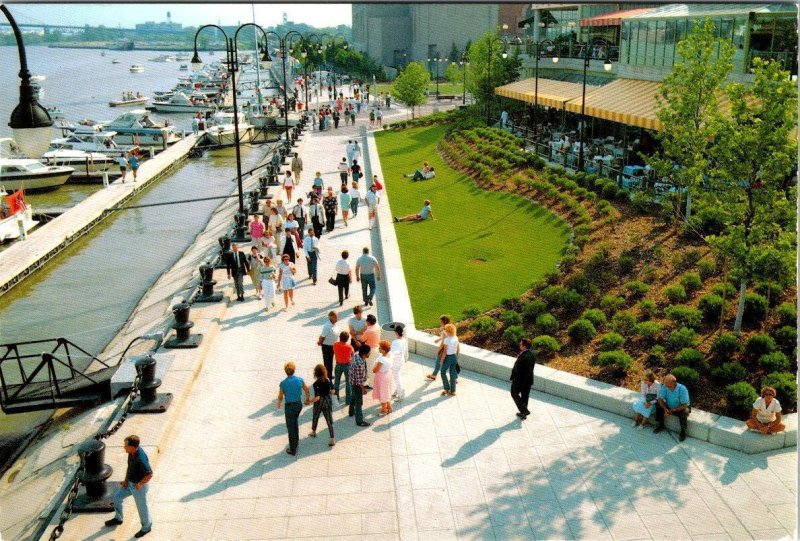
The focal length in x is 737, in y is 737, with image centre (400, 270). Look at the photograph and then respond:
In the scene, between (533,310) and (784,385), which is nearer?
(784,385)

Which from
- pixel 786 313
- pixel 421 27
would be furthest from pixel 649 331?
pixel 421 27

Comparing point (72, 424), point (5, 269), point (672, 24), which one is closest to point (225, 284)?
point (72, 424)

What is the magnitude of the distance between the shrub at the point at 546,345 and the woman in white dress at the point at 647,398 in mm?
2254

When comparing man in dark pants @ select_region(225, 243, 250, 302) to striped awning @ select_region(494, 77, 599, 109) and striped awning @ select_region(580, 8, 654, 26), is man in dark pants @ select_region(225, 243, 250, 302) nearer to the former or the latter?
striped awning @ select_region(494, 77, 599, 109)

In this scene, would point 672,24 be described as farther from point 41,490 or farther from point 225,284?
point 41,490

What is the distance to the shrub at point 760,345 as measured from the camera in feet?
38.3

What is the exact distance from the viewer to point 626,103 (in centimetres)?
2548

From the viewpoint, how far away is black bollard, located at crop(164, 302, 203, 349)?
13.1m

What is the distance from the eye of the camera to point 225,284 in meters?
16.9

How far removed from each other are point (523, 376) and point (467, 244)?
29.0 ft

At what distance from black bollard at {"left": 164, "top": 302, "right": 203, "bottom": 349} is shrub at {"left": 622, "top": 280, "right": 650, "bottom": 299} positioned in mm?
8186

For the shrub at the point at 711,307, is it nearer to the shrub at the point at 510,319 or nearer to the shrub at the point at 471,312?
the shrub at the point at 510,319

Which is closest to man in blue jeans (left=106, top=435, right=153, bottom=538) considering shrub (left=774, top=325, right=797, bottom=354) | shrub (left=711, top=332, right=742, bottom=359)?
shrub (left=711, top=332, right=742, bottom=359)

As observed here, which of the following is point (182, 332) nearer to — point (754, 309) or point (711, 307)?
point (711, 307)
